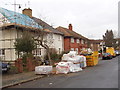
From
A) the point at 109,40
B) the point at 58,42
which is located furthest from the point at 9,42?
the point at 109,40

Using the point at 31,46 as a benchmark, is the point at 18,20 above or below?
above

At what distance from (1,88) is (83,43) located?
113 feet

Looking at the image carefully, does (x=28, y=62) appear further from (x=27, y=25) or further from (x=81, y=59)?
Answer: (x=27, y=25)

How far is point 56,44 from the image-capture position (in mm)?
29828

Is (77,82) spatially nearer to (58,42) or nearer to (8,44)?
(8,44)

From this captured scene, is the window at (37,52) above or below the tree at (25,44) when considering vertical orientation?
below

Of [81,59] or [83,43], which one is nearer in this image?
[81,59]

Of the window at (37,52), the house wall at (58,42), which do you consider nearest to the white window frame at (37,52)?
the window at (37,52)


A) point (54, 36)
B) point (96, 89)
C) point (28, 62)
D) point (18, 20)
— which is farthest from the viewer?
point (54, 36)

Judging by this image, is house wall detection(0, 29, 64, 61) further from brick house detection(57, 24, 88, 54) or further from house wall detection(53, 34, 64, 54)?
brick house detection(57, 24, 88, 54)

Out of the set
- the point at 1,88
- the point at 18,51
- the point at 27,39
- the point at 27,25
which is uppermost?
the point at 27,25

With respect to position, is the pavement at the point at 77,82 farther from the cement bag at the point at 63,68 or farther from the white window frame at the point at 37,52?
the white window frame at the point at 37,52

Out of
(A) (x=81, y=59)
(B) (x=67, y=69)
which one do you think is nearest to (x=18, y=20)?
(A) (x=81, y=59)

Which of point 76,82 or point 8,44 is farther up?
point 8,44
